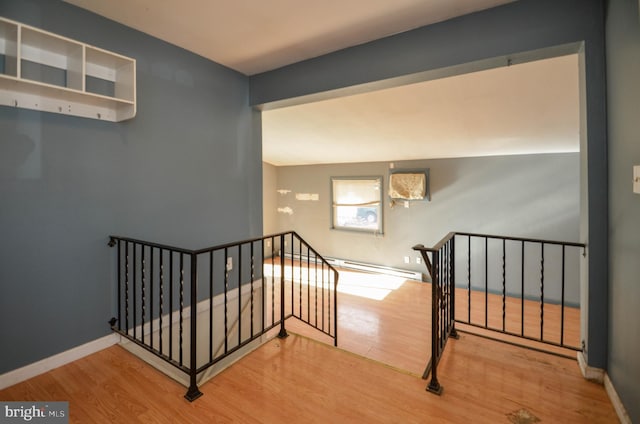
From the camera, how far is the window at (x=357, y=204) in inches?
260

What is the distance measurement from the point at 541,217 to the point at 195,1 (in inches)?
222

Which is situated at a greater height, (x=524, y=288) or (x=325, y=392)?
(x=325, y=392)

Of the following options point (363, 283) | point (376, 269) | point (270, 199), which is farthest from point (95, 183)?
point (270, 199)

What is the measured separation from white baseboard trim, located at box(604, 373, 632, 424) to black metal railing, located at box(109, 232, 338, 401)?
2136mm

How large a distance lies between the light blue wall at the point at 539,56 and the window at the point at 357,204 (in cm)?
407

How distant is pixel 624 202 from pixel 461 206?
4153 mm

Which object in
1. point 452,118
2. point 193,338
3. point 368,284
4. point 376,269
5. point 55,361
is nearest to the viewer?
point 193,338

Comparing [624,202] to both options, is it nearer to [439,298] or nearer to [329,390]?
[439,298]

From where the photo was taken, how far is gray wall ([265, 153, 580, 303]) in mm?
4867

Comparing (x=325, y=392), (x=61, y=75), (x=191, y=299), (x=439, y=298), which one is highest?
(x=61, y=75)

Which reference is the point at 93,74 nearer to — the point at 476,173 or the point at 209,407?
the point at 209,407

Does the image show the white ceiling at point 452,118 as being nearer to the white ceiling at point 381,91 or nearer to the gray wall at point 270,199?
the white ceiling at point 381,91

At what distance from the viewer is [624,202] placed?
5.32ft

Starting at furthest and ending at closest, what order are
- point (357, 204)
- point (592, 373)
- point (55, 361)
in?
1. point (357, 204)
2. point (55, 361)
3. point (592, 373)
